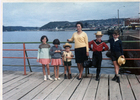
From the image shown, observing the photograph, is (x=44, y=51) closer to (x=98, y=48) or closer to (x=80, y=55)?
(x=80, y=55)

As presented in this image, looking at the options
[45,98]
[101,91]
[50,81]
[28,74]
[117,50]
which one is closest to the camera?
[45,98]

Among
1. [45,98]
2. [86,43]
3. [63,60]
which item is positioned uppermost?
[86,43]

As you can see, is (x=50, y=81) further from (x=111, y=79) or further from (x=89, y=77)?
(x=111, y=79)

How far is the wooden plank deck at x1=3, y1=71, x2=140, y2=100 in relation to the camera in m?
3.64

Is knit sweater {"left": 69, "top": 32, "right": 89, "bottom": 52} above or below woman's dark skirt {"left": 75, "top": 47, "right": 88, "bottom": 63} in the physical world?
above

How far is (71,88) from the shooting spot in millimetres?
4156

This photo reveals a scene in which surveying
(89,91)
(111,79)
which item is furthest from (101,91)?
(111,79)

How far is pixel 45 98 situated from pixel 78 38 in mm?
1753

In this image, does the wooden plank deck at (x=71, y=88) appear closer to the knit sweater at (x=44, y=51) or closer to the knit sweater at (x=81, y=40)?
the knit sweater at (x=44, y=51)

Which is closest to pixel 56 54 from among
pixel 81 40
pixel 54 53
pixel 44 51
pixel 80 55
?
pixel 54 53

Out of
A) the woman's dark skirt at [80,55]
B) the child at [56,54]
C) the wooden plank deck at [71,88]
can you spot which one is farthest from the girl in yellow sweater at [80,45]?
the wooden plank deck at [71,88]

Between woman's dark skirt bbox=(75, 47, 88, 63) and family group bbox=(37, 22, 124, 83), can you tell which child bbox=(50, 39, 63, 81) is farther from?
woman's dark skirt bbox=(75, 47, 88, 63)

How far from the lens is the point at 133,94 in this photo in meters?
3.71

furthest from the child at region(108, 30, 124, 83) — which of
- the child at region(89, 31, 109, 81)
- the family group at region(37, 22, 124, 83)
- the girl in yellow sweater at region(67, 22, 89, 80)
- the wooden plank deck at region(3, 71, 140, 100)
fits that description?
the girl in yellow sweater at region(67, 22, 89, 80)
